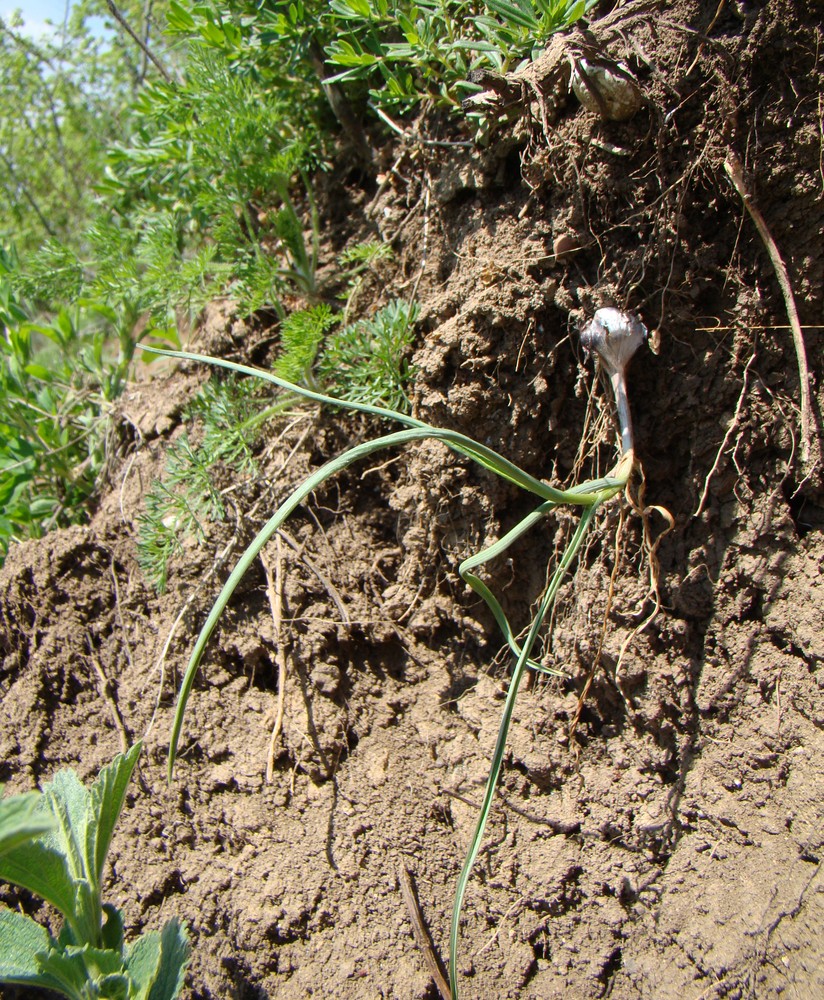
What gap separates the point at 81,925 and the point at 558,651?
1044 mm

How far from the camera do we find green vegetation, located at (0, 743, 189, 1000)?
4.02 ft

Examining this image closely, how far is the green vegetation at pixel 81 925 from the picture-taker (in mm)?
1226

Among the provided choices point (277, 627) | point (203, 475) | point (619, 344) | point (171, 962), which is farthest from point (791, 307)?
point (171, 962)

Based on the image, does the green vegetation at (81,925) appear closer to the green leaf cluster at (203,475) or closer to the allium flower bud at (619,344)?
the green leaf cluster at (203,475)

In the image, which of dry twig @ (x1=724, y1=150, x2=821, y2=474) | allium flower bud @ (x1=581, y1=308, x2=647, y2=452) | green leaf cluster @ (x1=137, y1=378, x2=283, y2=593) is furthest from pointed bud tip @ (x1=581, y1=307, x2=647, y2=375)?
green leaf cluster @ (x1=137, y1=378, x2=283, y2=593)

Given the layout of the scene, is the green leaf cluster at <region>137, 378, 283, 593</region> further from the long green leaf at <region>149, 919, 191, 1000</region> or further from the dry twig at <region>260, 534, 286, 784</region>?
the long green leaf at <region>149, 919, 191, 1000</region>

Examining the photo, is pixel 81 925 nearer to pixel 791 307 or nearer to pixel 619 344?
pixel 619 344

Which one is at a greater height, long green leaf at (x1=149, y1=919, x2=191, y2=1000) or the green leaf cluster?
the green leaf cluster

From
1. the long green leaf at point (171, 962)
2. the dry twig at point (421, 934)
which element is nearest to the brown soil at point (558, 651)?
the dry twig at point (421, 934)

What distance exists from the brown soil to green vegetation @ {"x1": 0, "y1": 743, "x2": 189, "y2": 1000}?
0.21m

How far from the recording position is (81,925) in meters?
1.32

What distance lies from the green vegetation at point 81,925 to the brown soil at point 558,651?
214 mm

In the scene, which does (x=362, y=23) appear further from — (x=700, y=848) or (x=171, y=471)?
(x=700, y=848)

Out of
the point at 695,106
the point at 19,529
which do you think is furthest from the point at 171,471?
the point at 695,106
